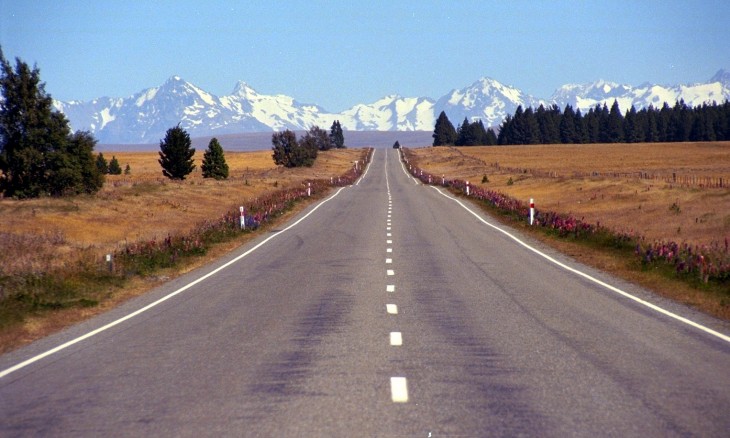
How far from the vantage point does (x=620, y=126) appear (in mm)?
185375

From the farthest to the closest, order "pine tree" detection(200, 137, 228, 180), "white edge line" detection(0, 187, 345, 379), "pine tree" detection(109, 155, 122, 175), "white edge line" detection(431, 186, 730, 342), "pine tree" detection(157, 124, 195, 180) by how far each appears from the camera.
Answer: "pine tree" detection(109, 155, 122, 175)
"pine tree" detection(200, 137, 228, 180)
"pine tree" detection(157, 124, 195, 180)
"white edge line" detection(431, 186, 730, 342)
"white edge line" detection(0, 187, 345, 379)

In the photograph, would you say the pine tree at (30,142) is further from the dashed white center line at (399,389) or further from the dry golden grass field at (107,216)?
the dashed white center line at (399,389)

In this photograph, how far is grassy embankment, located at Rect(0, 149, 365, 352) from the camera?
13.4 m

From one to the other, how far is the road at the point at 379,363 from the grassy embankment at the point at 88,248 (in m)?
0.93

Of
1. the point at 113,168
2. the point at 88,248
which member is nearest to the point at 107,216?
the point at 88,248

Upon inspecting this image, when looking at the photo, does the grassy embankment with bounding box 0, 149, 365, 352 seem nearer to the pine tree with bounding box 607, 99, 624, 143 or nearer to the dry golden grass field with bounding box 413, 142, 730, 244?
the dry golden grass field with bounding box 413, 142, 730, 244

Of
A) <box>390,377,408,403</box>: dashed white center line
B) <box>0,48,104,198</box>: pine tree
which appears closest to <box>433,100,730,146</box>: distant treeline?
<box>0,48,104,198</box>: pine tree

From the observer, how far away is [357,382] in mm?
7973

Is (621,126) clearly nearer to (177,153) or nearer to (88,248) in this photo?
(177,153)

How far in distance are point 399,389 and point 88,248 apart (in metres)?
18.3

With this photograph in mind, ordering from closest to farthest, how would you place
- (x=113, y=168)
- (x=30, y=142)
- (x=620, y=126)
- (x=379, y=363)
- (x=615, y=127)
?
(x=379, y=363) → (x=30, y=142) → (x=113, y=168) → (x=620, y=126) → (x=615, y=127)

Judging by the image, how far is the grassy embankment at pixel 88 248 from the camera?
44.1 ft

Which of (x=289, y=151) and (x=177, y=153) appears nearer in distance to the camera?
(x=177, y=153)

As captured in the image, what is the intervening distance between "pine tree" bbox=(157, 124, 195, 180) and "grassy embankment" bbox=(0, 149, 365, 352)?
62.9ft
